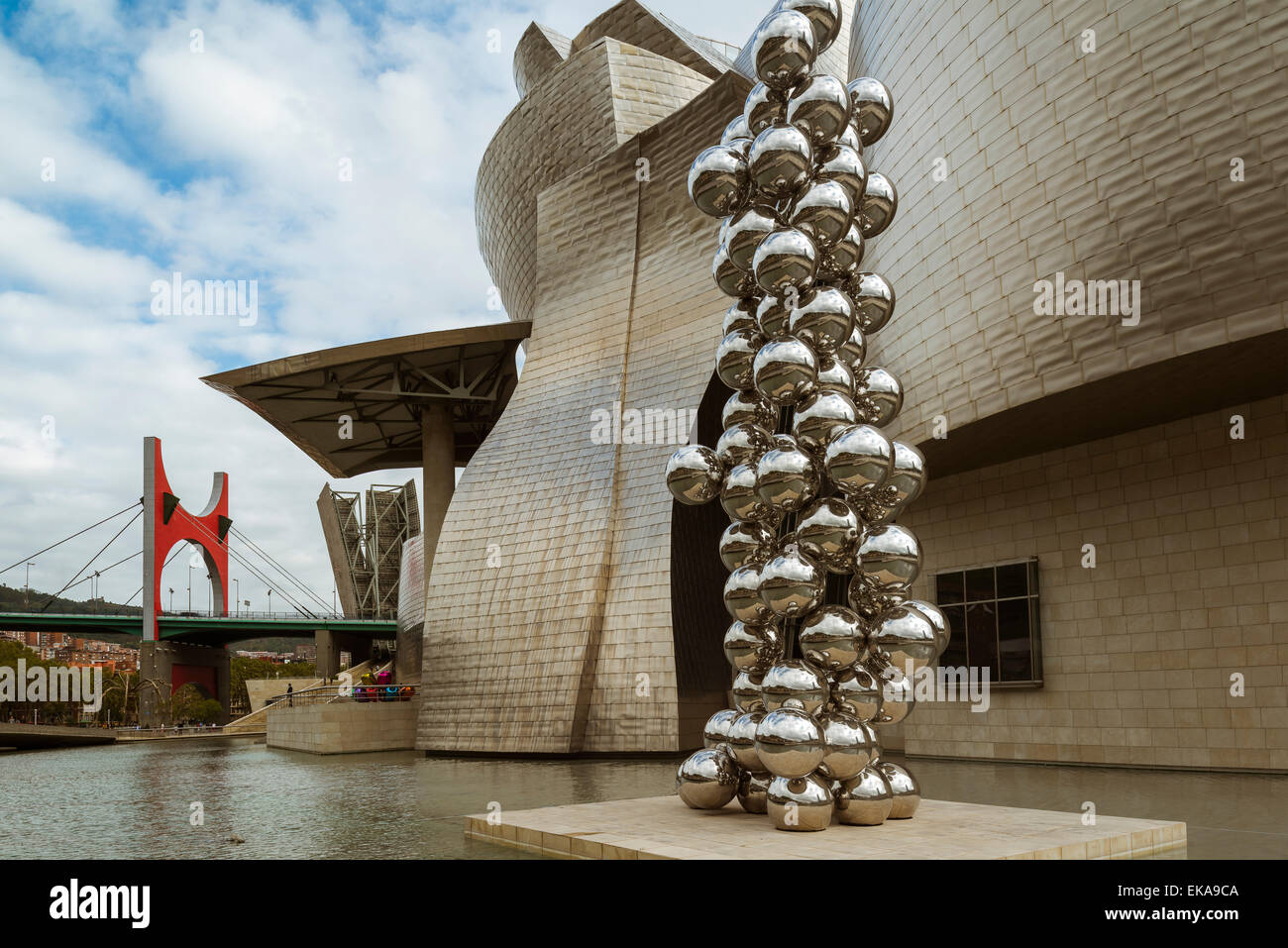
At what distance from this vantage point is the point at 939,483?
1753 centimetres

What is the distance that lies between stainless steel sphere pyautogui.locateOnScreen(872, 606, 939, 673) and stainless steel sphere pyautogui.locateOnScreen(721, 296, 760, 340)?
2.09m

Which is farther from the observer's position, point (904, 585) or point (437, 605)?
point (437, 605)

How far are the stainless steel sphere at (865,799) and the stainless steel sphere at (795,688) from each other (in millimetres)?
568

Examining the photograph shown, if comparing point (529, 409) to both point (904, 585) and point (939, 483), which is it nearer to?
point (939, 483)

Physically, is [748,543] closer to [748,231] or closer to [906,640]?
[906,640]

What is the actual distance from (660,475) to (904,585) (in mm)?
12111

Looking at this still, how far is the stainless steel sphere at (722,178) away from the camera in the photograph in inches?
314

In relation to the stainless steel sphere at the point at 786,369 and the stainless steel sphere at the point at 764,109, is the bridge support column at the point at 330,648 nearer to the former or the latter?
the stainless steel sphere at the point at 764,109

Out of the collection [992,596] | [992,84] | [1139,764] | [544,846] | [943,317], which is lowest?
[1139,764]

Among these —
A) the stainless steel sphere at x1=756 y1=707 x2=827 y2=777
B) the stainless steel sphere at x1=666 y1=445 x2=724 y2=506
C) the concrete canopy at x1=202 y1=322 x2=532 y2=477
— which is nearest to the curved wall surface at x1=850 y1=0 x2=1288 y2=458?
the stainless steel sphere at x1=666 y1=445 x2=724 y2=506

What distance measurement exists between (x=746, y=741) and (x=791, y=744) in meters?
0.94

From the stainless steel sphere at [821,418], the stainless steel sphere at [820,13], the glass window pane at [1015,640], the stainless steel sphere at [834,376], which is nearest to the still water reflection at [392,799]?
the glass window pane at [1015,640]
